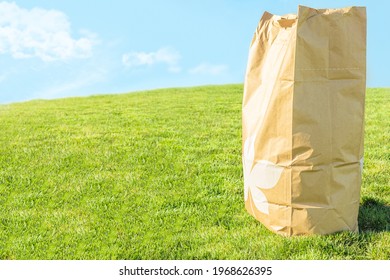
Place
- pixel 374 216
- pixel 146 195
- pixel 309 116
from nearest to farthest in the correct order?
pixel 309 116, pixel 374 216, pixel 146 195

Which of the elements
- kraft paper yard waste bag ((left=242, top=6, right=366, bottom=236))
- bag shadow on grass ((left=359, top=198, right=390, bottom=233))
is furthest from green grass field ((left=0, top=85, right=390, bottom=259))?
kraft paper yard waste bag ((left=242, top=6, right=366, bottom=236))

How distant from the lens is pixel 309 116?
270cm

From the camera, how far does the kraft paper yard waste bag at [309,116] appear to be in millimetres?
2660

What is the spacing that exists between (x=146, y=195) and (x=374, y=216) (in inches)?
63.4

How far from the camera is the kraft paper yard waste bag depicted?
105 inches

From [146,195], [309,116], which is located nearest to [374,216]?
[309,116]

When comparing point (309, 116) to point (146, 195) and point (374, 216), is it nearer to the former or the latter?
point (374, 216)

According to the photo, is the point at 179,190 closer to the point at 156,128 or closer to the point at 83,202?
the point at 83,202

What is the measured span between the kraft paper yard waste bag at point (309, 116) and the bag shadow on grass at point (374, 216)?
0.23 m

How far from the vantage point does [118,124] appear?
22.1 feet

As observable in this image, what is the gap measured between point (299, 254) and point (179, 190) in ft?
4.56

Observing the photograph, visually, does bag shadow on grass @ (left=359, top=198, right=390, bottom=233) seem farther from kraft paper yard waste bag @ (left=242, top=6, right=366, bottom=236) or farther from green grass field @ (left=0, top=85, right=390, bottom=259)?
kraft paper yard waste bag @ (left=242, top=6, right=366, bottom=236)

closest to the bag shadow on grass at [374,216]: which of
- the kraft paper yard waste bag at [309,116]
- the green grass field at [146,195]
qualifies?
the green grass field at [146,195]

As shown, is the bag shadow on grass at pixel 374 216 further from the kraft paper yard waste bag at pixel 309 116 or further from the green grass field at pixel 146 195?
the kraft paper yard waste bag at pixel 309 116
